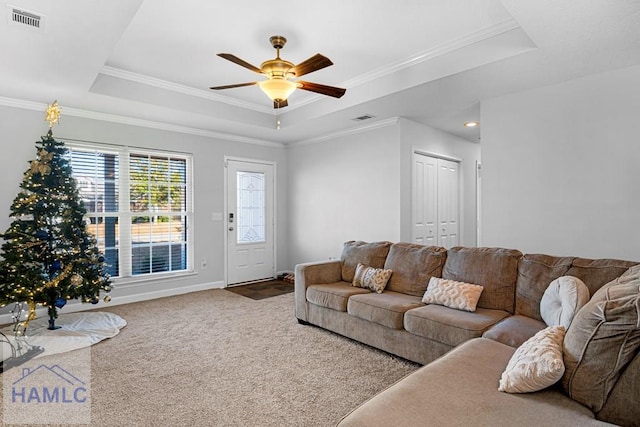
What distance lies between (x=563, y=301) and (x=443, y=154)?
13.3 ft

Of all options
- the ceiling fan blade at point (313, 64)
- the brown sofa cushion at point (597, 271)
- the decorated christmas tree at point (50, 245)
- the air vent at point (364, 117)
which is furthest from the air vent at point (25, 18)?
the brown sofa cushion at point (597, 271)

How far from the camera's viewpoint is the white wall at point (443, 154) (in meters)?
4.90

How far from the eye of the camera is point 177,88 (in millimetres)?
4359

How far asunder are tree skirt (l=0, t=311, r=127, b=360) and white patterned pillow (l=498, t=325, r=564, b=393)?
3.44m

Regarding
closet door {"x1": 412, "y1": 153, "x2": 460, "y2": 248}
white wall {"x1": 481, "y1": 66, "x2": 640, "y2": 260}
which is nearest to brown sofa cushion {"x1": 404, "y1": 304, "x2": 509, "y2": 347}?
white wall {"x1": 481, "y1": 66, "x2": 640, "y2": 260}

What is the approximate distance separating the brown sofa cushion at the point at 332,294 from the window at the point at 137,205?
264cm

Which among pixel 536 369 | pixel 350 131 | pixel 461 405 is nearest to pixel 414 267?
pixel 536 369

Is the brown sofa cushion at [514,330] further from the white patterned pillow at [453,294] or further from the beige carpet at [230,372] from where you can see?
the beige carpet at [230,372]

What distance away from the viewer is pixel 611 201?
3.18m

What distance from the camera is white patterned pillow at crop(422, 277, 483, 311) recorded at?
2738 mm

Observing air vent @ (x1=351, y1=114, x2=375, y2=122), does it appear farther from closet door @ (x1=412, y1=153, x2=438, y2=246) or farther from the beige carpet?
the beige carpet

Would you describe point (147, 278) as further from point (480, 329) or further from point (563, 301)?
point (563, 301)

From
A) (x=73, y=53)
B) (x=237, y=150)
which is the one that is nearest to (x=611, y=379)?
(x=73, y=53)

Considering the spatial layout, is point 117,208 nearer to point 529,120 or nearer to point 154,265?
point 154,265
